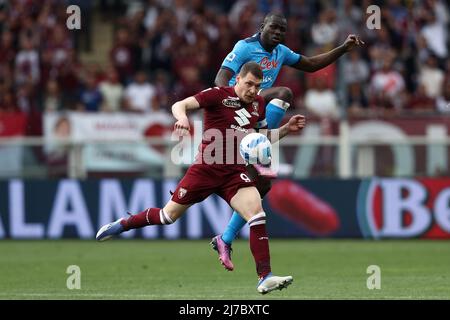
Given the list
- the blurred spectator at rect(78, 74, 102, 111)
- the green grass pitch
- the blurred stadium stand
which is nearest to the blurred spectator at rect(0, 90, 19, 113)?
the blurred stadium stand

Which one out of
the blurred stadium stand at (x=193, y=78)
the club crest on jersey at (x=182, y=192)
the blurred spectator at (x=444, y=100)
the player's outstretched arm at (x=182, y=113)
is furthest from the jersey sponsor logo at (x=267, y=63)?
the blurred spectator at (x=444, y=100)

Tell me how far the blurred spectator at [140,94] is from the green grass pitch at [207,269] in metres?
3.12

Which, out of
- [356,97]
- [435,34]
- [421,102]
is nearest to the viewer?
[421,102]

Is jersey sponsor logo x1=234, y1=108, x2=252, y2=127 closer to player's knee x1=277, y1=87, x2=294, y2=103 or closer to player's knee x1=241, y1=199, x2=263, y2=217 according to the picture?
player's knee x1=241, y1=199, x2=263, y2=217

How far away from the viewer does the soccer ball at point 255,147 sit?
11039mm

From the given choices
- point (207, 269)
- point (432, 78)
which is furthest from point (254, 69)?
point (432, 78)

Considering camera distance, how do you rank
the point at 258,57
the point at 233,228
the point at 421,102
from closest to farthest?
the point at 233,228 → the point at 258,57 → the point at 421,102

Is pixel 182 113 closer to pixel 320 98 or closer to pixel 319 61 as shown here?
pixel 319 61

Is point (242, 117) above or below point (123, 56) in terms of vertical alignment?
below

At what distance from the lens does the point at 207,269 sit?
14.5 m

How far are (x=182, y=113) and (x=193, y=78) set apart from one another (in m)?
11.6

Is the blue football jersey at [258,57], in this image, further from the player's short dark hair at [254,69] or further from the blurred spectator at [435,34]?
the blurred spectator at [435,34]

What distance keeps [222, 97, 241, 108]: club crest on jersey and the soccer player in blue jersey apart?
89cm

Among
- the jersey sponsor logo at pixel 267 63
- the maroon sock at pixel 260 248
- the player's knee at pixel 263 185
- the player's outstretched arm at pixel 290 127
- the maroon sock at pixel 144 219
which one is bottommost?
the maroon sock at pixel 260 248
